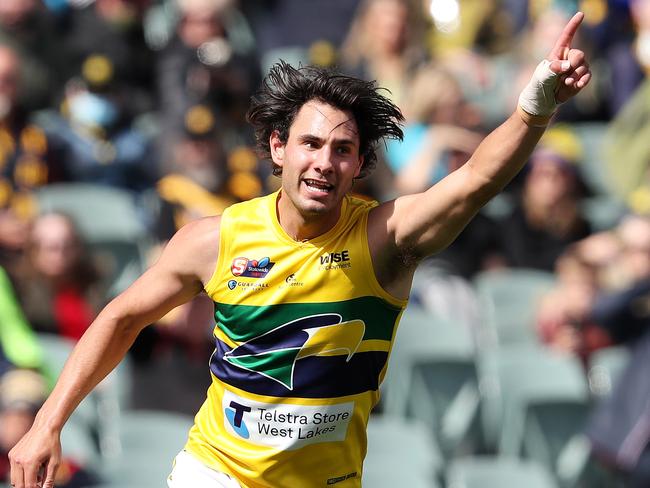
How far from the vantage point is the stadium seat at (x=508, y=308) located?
8.93 m

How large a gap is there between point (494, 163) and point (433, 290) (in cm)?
483

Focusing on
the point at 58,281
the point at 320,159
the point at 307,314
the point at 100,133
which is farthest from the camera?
the point at 100,133

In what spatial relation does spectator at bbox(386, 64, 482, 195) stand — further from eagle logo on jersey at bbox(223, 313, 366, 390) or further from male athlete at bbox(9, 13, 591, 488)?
eagle logo on jersey at bbox(223, 313, 366, 390)

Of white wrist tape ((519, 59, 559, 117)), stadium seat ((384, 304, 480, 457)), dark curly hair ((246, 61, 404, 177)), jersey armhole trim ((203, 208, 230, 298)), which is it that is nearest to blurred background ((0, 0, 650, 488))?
stadium seat ((384, 304, 480, 457))

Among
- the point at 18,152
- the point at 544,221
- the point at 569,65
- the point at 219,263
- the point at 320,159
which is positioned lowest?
the point at 219,263

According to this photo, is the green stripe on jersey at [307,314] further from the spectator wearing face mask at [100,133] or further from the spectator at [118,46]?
the spectator at [118,46]

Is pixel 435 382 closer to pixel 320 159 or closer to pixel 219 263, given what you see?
pixel 219 263

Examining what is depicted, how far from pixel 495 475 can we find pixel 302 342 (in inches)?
139

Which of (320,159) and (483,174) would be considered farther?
(320,159)

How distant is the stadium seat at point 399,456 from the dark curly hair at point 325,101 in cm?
291

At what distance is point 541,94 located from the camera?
4168 mm

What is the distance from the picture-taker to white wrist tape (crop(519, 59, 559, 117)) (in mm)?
4160

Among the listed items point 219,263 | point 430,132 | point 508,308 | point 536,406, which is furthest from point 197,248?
point 430,132

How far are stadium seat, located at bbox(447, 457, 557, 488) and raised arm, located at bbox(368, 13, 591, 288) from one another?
11.1ft
